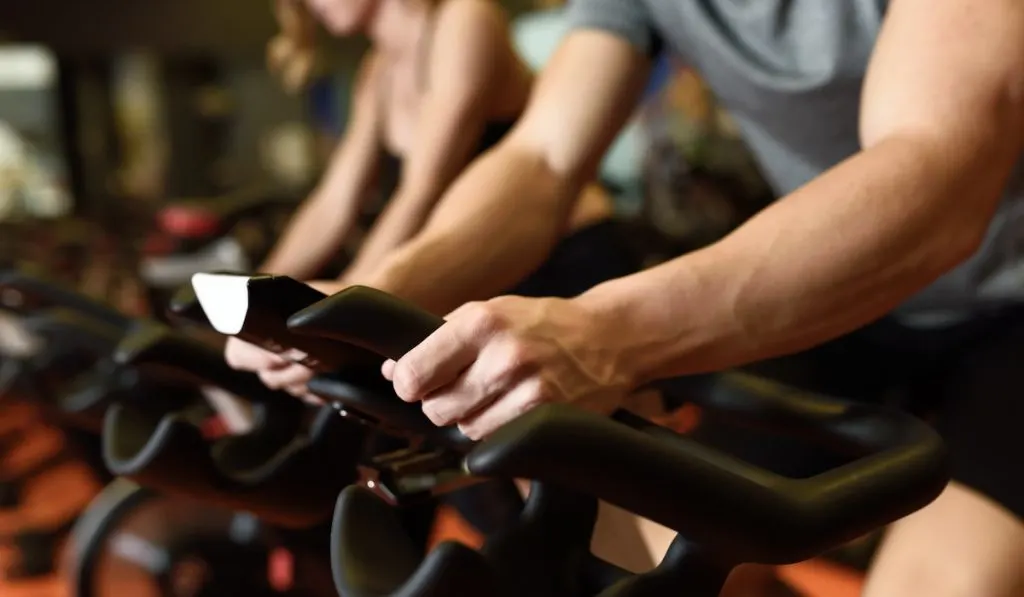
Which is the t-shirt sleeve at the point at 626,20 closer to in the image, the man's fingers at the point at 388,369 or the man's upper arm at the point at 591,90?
the man's upper arm at the point at 591,90

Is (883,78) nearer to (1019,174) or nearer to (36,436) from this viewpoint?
(1019,174)

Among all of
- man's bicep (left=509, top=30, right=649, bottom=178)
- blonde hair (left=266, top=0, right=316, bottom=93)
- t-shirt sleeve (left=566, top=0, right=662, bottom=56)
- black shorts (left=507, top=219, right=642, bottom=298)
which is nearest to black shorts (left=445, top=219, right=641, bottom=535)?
black shorts (left=507, top=219, right=642, bottom=298)

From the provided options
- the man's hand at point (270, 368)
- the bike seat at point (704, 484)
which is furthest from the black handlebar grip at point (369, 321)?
the man's hand at point (270, 368)

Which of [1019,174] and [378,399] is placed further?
[1019,174]

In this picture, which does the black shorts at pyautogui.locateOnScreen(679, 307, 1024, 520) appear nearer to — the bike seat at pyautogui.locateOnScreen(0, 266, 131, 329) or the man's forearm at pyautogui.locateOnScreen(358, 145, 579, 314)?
the man's forearm at pyautogui.locateOnScreen(358, 145, 579, 314)

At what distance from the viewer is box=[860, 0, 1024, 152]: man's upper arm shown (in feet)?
1.88

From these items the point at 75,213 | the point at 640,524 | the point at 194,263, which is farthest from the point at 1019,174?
the point at 75,213

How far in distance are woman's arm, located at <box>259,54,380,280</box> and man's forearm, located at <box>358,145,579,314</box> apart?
2.70 feet

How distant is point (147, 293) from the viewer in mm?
1937

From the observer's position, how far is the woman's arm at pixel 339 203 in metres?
1.67

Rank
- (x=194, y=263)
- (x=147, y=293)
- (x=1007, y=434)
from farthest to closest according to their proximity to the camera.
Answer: (x=147, y=293)
(x=194, y=263)
(x=1007, y=434)

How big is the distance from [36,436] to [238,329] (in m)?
2.74

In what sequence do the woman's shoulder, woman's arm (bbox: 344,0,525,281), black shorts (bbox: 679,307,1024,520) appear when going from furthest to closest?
the woman's shoulder, woman's arm (bbox: 344,0,525,281), black shorts (bbox: 679,307,1024,520)

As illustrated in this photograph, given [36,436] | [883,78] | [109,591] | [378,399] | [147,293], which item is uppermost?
[883,78]
